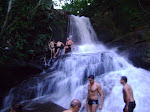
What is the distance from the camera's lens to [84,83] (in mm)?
7230

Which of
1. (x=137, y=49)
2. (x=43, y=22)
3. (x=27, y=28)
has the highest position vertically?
(x=43, y=22)

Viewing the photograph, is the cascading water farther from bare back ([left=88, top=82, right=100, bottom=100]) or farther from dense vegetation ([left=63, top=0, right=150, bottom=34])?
dense vegetation ([left=63, top=0, right=150, bottom=34])

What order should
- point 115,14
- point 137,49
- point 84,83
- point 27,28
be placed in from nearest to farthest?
point 84,83
point 137,49
point 27,28
point 115,14

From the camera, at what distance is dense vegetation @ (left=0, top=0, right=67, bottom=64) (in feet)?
28.0

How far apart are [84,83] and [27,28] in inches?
268

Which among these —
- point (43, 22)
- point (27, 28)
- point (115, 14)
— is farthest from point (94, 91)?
point (115, 14)

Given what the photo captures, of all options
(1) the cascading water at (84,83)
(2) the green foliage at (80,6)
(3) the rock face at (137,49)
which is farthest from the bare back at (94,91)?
(2) the green foliage at (80,6)

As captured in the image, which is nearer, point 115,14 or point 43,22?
point 43,22

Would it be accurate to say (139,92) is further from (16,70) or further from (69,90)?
(16,70)

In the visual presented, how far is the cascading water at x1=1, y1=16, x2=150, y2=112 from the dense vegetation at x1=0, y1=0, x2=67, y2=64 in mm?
2141

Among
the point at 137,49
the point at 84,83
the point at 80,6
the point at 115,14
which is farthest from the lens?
the point at 80,6

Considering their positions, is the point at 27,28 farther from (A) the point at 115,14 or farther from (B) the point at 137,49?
(A) the point at 115,14

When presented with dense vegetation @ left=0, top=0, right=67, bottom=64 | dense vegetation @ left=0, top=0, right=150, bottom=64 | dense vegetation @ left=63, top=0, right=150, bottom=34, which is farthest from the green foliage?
dense vegetation @ left=0, top=0, right=67, bottom=64

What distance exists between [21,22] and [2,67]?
443cm
